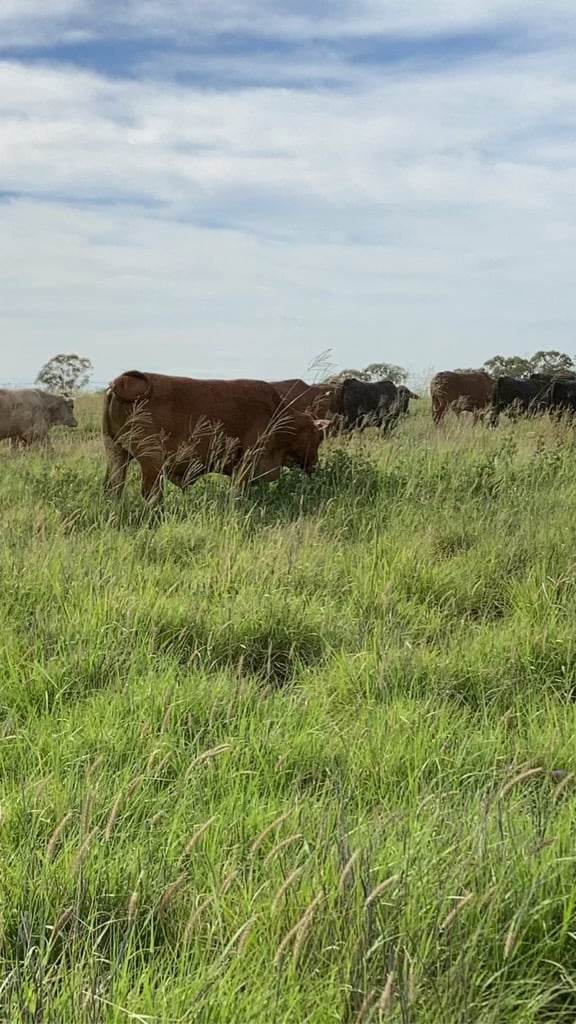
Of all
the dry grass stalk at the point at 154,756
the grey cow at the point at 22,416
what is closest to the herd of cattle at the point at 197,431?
the dry grass stalk at the point at 154,756

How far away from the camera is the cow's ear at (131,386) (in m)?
7.25

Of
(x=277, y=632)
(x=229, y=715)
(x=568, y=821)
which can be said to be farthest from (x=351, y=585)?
(x=568, y=821)

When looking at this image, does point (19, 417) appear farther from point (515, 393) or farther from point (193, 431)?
point (515, 393)

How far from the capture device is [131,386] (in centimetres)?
730

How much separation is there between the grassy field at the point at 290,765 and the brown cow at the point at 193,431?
0.99m

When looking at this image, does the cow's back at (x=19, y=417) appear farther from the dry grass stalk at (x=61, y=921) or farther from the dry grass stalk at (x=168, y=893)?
the dry grass stalk at (x=61, y=921)

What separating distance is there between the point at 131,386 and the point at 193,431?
0.65 meters

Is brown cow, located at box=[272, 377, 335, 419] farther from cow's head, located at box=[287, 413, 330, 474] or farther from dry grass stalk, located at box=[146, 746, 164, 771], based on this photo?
dry grass stalk, located at box=[146, 746, 164, 771]

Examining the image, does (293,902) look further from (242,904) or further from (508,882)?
(508,882)

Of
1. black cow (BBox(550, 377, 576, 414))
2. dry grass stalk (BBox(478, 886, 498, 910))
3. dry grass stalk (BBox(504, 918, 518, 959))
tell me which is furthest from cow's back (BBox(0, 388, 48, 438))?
dry grass stalk (BBox(504, 918, 518, 959))

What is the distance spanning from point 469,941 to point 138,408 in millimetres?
5899

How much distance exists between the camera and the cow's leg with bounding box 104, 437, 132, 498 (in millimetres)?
7504

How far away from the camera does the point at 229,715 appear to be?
3.13 metres

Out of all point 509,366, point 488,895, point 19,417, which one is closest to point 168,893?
point 488,895
